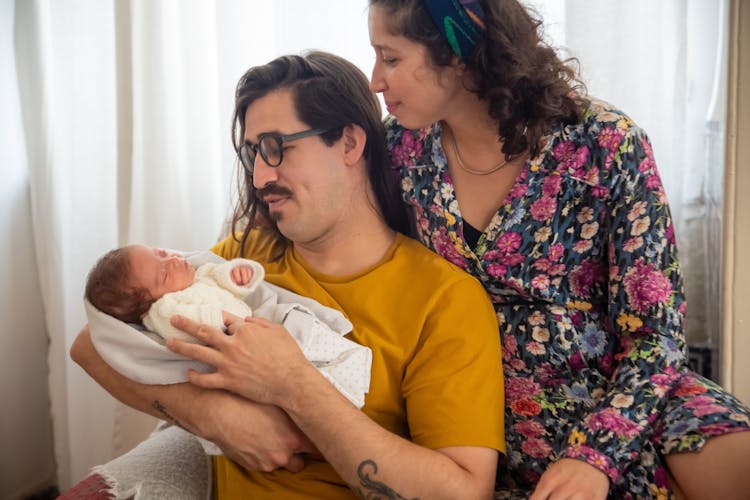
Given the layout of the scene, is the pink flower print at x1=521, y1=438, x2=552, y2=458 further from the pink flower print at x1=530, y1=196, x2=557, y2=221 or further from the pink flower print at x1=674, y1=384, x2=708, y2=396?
the pink flower print at x1=530, y1=196, x2=557, y2=221

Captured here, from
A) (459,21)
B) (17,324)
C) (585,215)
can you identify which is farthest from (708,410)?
(17,324)

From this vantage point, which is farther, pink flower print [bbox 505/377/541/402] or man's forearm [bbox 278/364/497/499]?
pink flower print [bbox 505/377/541/402]

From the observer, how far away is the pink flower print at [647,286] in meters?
1.54

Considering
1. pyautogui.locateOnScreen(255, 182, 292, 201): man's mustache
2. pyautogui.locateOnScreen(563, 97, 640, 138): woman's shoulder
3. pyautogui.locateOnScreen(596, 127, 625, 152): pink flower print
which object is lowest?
pyautogui.locateOnScreen(255, 182, 292, 201): man's mustache

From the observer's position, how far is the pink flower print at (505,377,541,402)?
168 cm

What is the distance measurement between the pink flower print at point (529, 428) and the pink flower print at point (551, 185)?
520 millimetres

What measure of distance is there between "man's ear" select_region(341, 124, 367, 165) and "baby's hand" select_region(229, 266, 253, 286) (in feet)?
1.16

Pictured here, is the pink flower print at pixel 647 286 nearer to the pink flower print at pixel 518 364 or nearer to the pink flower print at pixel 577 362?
the pink flower print at pixel 577 362

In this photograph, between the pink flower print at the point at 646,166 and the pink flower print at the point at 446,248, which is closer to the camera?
the pink flower print at the point at 646,166

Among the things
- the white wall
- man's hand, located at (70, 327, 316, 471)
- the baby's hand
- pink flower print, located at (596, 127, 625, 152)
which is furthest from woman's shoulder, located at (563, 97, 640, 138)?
the white wall

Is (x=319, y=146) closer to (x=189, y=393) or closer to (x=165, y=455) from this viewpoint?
(x=189, y=393)

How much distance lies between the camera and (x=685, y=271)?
2057mm

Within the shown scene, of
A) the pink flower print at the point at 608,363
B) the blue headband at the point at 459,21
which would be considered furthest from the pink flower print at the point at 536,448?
the blue headband at the point at 459,21

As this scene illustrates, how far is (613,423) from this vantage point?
4.86ft
